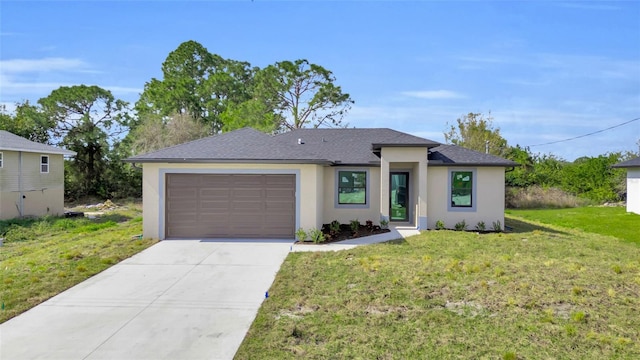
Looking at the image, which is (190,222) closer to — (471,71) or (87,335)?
(87,335)

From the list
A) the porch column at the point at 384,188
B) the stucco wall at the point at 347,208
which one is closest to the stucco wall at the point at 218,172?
the stucco wall at the point at 347,208

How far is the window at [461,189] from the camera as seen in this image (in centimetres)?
1433

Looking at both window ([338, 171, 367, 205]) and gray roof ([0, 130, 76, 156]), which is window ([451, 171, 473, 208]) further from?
gray roof ([0, 130, 76, 156])

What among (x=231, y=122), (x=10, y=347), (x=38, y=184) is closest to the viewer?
(x=10, y=347)

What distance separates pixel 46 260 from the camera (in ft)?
29.5

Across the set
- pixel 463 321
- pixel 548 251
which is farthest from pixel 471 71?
pixel 463 321

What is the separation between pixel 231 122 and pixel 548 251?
2672 cm

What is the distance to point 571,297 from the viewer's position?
629 cm

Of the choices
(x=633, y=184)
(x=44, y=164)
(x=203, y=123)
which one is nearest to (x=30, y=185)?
(x=44, y=164)

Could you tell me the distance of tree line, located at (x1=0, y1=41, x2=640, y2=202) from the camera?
91.8 feet

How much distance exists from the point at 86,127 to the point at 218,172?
964 inches

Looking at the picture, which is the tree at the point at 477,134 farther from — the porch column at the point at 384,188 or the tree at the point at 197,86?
the tree at the point at 197,86

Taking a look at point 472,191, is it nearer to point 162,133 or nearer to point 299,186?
point 299,186

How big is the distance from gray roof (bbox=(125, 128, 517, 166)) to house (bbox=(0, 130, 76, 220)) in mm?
12276
